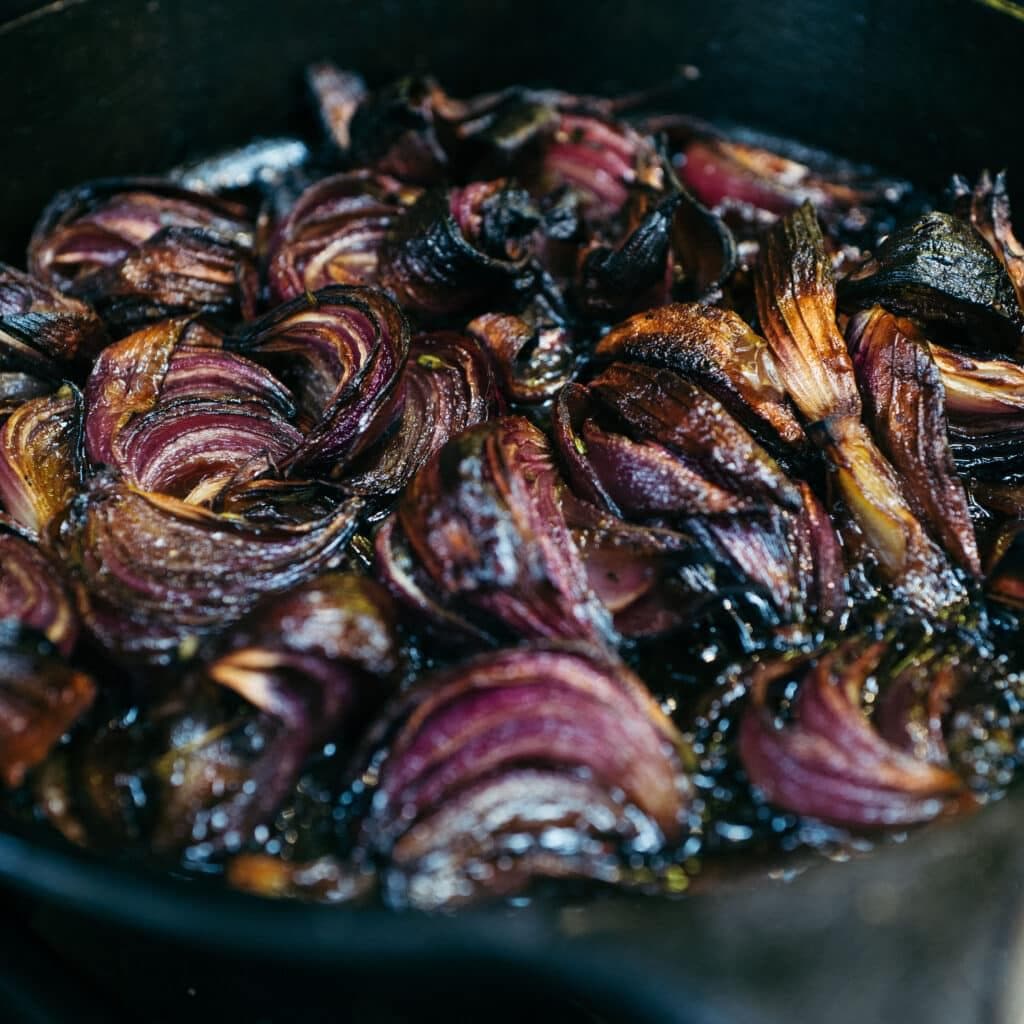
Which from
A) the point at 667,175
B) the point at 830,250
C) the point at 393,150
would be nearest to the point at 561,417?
the point at 667,175

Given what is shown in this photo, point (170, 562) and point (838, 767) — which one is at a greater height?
point (170, 562)

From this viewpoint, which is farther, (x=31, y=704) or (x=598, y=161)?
(x=598, y=161)

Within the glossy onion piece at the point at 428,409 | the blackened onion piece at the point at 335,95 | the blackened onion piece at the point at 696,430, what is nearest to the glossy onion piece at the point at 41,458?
the glossy onion piece at the point at 428,409

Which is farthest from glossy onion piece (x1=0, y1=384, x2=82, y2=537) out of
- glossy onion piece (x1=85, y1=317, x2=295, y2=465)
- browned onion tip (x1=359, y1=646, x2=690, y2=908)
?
browned onion tip (x1=359, y1=646, x2=690, y2=908)

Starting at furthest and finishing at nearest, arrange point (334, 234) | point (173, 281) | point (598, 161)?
point (598, 161), point (334, 234), point (173, 281)

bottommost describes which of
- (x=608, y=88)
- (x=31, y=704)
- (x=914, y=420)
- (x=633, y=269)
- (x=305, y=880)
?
(x=305, y=880)

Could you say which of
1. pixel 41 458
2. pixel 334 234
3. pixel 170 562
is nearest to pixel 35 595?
pixel 170 562

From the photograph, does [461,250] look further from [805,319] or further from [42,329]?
[42,329]
